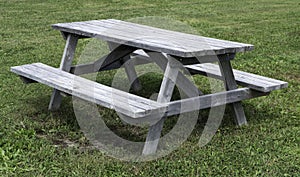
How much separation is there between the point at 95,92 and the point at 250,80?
4.81ft

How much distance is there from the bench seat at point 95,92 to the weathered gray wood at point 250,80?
3.54ft

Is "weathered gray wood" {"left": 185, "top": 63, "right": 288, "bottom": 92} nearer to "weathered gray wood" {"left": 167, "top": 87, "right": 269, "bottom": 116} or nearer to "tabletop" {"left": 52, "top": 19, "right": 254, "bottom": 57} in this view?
"weathered gray wood" {"left": 167, "top": 87, "right": 269, "bottom": 116}

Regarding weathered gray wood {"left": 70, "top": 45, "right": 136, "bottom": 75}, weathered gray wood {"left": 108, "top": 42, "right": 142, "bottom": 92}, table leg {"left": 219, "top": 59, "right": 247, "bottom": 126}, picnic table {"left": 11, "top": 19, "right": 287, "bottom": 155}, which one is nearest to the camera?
picnic table {"left": 11, "top": 19, "right": 287, "bottom": 155}

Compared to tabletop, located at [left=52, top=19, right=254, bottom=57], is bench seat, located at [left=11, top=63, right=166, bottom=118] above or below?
below

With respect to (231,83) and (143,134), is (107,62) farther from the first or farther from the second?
(231,83)

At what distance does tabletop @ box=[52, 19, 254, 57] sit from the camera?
3996 millimetres

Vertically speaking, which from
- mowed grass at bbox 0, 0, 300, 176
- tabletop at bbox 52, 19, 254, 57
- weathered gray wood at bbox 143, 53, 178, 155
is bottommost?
mowed grass at bbox 0, 0, 300, 176

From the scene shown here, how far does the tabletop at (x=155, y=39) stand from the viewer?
3996 mm

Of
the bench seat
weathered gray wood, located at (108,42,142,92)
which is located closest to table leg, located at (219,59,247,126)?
the bench seat

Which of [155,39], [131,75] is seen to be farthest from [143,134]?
[131,75]

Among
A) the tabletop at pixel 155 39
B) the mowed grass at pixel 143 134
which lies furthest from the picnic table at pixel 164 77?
the mowed grass at pixel 143 134

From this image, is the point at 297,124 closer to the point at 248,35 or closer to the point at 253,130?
the point at 253,130

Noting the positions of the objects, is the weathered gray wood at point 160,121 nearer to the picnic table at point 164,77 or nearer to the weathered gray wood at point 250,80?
the picnic table at point 164,77

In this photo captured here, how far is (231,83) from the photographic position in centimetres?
455
